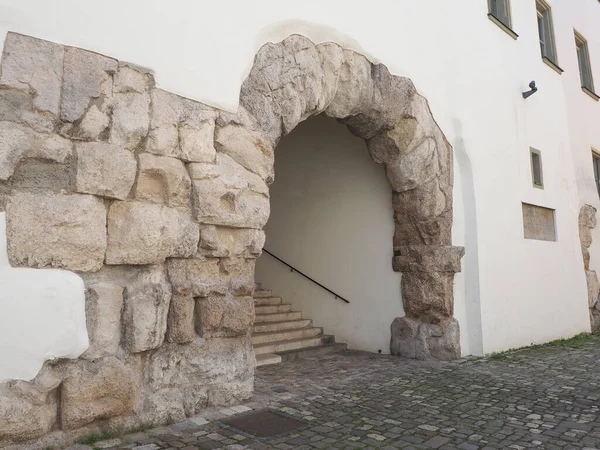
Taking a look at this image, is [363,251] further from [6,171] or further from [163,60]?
[6,171]

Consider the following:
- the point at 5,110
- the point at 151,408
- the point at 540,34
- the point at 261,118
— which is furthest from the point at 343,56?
the point at 540,34

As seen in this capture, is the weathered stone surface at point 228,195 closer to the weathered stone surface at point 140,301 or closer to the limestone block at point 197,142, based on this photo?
the limestone block at point 197,142

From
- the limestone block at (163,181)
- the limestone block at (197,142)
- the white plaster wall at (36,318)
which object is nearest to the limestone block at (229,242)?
the limestone block at (163,181)

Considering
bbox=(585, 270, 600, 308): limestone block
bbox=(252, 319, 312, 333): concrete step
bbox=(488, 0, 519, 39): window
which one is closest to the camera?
bbox=(252, 319, 312, 333): concrete step

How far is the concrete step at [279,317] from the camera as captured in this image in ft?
19.6

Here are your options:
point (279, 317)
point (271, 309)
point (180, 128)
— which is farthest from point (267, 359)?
point (180, 128)

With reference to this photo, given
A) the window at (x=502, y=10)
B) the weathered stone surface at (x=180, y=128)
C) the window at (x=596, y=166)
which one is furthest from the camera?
the window at (x=596, y=166)

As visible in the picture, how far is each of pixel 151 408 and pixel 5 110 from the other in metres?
1.81

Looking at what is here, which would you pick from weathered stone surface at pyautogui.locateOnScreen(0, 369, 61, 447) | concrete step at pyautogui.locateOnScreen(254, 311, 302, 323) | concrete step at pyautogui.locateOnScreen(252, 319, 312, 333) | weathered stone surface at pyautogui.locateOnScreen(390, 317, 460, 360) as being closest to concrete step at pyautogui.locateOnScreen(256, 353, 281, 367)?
concrete step at pyautogui.locateOnScreen(252, 319, 312, 333)

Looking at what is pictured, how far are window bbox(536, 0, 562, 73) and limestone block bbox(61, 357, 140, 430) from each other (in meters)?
8.37

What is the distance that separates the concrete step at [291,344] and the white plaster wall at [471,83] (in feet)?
5.34

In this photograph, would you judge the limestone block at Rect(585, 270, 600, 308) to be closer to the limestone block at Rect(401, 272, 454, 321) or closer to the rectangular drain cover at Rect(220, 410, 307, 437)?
the limestone block at Rect(401, 272, 454, 321)

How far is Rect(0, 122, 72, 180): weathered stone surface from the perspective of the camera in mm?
2492

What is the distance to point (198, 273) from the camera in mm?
3205
